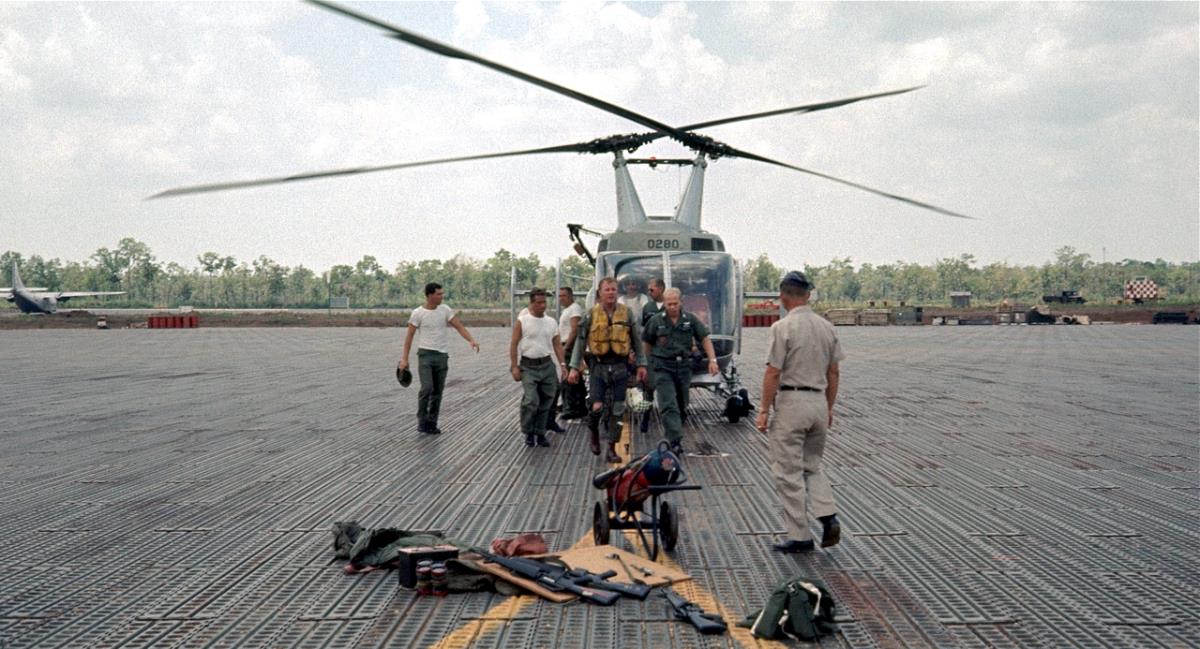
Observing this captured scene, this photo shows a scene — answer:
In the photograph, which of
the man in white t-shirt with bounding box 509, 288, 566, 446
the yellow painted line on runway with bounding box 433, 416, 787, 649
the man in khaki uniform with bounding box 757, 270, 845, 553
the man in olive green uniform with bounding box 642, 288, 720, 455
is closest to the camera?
the yellow painted line on runway with bounding box 433, 416, 787, 649

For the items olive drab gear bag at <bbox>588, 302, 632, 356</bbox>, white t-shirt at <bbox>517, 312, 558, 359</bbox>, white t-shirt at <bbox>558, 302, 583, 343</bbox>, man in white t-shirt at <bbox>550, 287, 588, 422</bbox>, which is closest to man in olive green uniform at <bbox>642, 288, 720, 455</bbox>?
olive drab gear bag at <bbox>588, 302, 632, 356</bbox>

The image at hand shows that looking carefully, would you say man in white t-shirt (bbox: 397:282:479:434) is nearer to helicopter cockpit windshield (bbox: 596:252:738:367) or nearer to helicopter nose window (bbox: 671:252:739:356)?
helicopter cockpit windshield (bbox: 596:252:738:367)

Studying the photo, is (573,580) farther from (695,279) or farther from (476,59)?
(695,279)

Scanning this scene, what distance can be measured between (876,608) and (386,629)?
2600 millimetres

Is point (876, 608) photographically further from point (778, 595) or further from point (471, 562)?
point (471, 562)

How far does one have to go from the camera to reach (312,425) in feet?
43.3

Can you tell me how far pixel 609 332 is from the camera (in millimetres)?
10062

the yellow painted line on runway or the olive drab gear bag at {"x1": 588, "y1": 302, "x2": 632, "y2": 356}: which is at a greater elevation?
the olive drab gear bag at {"x1": 588, "y1": 302, "x2": 632, "y2": 356}

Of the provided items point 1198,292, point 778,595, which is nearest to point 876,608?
point 778,595

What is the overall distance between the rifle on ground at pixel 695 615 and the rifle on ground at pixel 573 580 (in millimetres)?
223

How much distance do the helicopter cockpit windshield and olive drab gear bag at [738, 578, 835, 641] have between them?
9.09m

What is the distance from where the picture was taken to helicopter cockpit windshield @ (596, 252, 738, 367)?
13.8 meters

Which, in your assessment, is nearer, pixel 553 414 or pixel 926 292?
pixel 553 414

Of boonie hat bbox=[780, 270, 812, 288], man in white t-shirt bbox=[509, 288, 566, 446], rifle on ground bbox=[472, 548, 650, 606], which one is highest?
boonie hat bbox=[780, 270, 812, 288]
